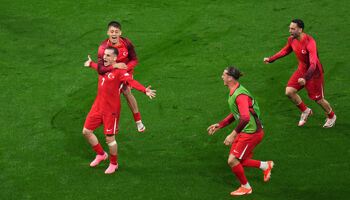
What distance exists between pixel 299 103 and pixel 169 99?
2807 mm

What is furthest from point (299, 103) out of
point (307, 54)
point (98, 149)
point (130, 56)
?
point (98, 149)

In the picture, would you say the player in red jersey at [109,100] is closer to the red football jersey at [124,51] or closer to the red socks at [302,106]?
the red football jersey at [124,51]

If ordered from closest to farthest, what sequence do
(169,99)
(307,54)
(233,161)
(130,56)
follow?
(233,161)
(130,56)
(307,54)
(169,99)

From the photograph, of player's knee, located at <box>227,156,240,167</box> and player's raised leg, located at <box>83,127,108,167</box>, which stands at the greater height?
player's knee, located at <box>227,156,240,167</box>

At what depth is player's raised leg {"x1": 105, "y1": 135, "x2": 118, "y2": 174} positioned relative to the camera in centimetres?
803

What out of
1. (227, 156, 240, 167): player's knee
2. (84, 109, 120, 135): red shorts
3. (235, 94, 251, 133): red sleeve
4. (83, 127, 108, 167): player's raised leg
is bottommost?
(83, 127, 108, 167): player's raised leg

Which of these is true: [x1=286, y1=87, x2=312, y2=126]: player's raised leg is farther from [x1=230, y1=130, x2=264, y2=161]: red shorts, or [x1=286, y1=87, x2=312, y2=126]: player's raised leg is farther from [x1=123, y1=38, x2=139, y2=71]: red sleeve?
[x1=123, y1=38, x2=139, y2=71]: red sleeve

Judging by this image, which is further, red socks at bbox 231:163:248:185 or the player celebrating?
red socks at bbox 231:163:248:185

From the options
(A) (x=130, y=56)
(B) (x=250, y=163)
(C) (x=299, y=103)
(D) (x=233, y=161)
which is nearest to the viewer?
(D) (x=233, y=161)

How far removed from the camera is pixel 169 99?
10789 mm

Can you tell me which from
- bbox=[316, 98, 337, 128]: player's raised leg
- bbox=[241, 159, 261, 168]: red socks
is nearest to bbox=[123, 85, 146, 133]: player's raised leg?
bbox=[241, 159, 261, 168]: red socks

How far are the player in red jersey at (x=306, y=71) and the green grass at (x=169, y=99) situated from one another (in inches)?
13.2

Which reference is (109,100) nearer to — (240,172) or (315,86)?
(240,172)

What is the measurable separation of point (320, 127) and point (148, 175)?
3.62 m
